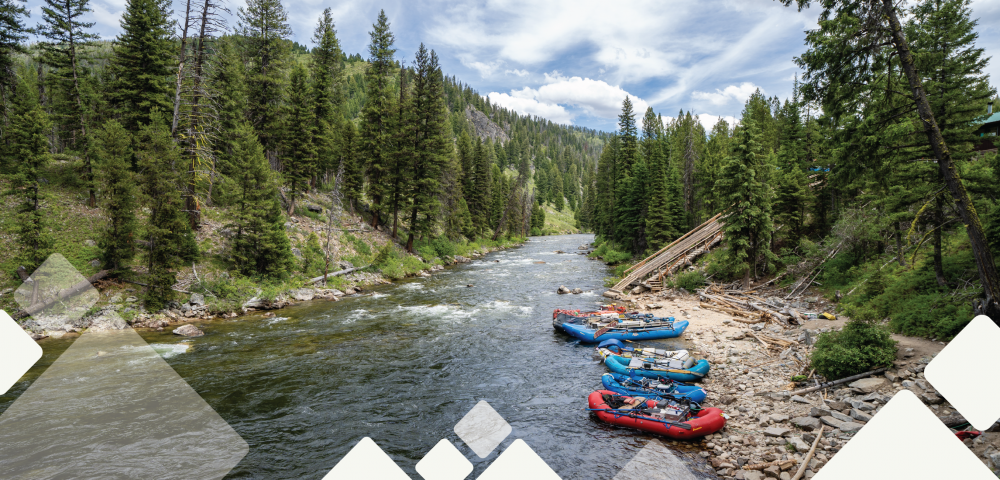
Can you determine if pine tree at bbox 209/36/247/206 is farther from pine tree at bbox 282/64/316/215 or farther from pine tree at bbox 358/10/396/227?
pine tree at bbox 358/10/396/227

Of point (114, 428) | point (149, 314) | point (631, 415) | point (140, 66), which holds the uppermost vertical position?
point (140, 66)

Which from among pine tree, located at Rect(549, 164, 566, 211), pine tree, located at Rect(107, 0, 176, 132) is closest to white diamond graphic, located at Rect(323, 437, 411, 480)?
pine tree, located at Rect(107, 0, 176, 132)

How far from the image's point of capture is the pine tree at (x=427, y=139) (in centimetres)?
3522

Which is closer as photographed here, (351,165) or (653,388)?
(653,388)

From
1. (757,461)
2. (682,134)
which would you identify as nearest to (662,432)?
(757,461)

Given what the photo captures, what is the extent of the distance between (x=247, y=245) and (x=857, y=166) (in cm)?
2720

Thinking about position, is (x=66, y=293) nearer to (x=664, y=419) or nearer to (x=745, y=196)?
(x=664, y=419)

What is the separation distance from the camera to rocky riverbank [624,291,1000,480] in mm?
7867

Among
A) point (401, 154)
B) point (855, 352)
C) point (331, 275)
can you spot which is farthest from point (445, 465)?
point (401, 154)

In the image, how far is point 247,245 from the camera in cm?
2320

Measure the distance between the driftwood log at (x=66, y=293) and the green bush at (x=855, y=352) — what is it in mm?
27880

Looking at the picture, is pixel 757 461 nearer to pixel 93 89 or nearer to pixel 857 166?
pixel 857 166

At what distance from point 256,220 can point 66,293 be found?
8089 mm

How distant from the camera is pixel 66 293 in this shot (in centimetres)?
1748
